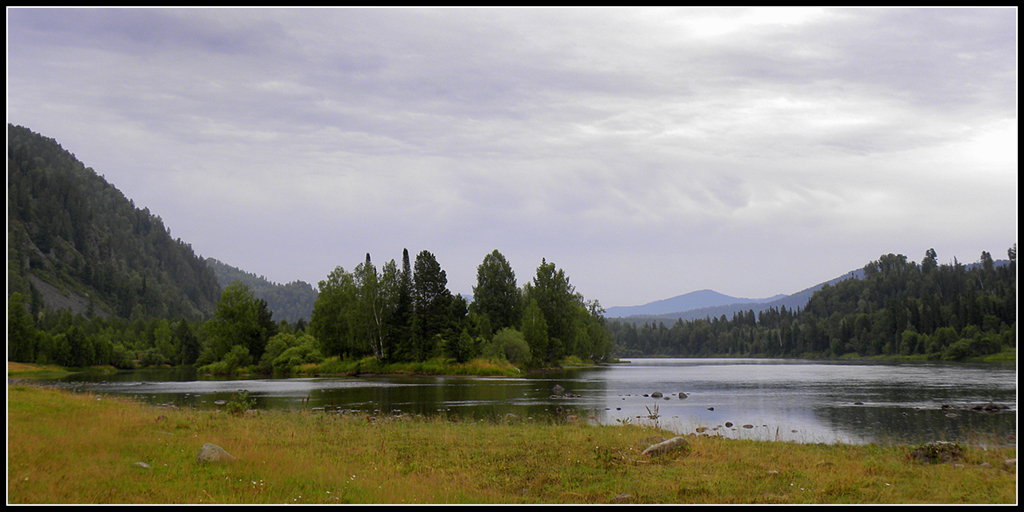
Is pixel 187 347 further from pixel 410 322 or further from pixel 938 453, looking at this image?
pixel 938 453

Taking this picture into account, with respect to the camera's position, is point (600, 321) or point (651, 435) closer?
point (651, 435)

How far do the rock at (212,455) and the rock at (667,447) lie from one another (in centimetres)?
1234

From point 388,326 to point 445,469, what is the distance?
260ft

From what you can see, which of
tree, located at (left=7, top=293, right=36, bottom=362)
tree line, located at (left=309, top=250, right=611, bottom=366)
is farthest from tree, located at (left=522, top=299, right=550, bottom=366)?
tree, located at (left=7, top=293, right=36, bottom=362)

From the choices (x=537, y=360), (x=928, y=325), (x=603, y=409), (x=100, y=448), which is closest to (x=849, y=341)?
(x=928, y=325)

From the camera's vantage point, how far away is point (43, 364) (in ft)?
372

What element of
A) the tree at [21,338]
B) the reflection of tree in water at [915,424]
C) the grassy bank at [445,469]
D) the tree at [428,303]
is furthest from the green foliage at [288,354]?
the reflection of tree in water at [915,424]

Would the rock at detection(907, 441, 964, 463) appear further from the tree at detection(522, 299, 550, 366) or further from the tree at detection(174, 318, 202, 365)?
the tree at detection(174, 318, 202, 365)

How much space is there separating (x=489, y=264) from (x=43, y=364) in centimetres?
8331

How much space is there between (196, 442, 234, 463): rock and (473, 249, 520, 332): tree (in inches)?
3747

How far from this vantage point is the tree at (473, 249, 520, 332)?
113000 mm

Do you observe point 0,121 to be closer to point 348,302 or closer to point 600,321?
point 348,302

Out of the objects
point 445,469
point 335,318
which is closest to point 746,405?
point 445,469

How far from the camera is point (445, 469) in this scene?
18.1 m
